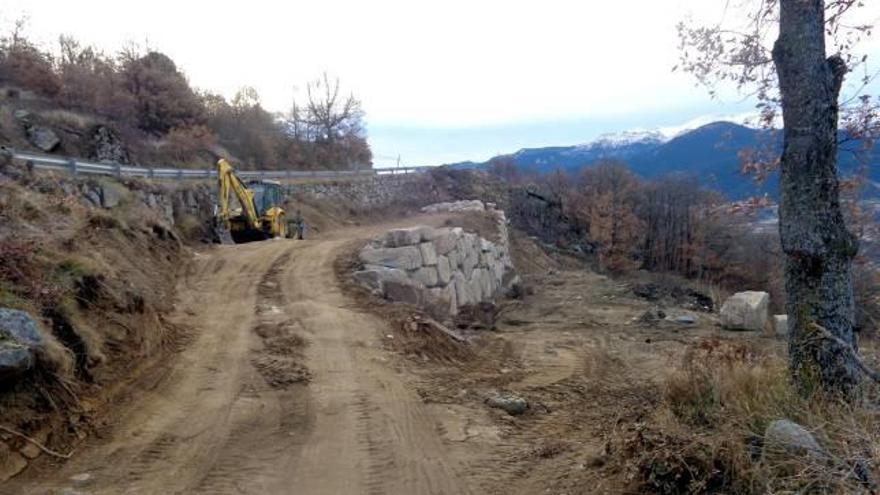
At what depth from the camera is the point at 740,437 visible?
473 centimetres

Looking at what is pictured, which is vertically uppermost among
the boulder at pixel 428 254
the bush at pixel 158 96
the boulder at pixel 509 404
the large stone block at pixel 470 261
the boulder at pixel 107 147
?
the bush at pixel 158 96

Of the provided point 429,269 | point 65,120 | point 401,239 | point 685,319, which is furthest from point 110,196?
point 685,319

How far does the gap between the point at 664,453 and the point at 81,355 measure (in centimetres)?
620

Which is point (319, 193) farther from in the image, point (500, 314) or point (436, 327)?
point (436, 327)

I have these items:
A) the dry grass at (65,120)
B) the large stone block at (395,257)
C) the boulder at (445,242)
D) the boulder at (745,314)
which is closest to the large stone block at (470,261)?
the boulder at (445,242)

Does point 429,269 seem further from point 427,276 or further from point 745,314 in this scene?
point 745,314

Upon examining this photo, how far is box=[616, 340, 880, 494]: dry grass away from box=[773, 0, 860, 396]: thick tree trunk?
415 mm

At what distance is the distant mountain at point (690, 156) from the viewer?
6398 millimetres

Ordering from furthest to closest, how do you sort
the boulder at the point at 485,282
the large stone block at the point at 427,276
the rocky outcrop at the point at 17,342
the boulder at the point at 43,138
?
the boulder at the point at 43,138
the boulder at the point at 485,282
the large stone block at the point at 427,276
the rocky outcrop at the point at 17,342

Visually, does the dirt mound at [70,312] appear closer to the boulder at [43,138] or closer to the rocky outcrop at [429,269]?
the rocky outcrop at [429,269]

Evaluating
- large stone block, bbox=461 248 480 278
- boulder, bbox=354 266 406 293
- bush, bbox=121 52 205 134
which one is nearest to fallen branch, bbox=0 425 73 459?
boulder, bbox=354 266 406 293

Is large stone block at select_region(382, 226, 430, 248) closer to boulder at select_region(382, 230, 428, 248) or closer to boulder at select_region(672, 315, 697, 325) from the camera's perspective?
boulder at select_region(382, 230, 428, 248)

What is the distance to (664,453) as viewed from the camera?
15.9ft

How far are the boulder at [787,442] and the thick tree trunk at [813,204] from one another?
0.94m
